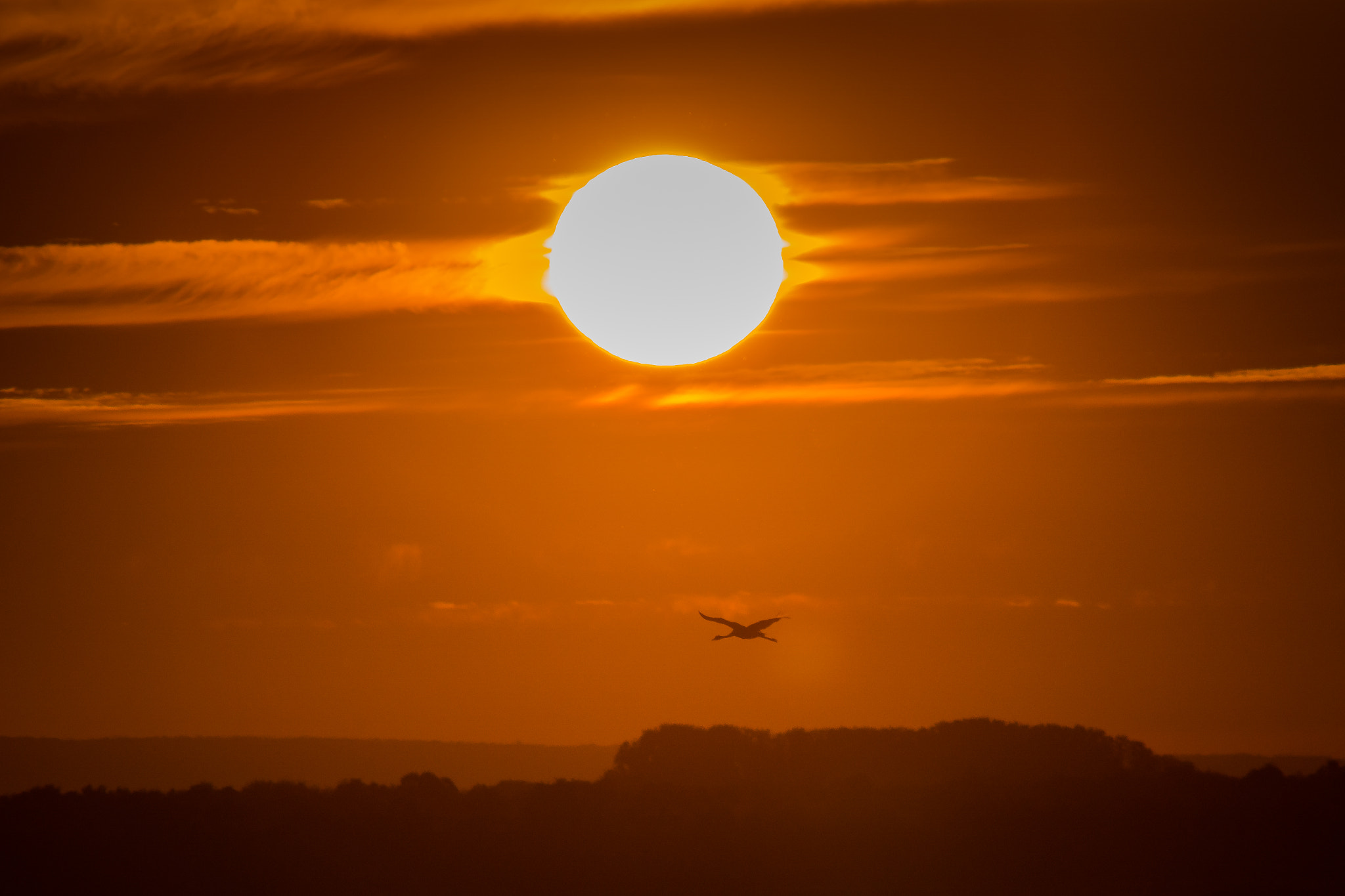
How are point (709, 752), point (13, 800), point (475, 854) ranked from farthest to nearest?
point (709, 752) → point (13, 800) → point (475, 854)

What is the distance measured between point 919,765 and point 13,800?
52.8 m

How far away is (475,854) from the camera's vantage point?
3211 inches

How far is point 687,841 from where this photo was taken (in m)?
82.7

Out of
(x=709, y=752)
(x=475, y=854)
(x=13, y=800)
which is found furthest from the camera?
(x=709, y=752)

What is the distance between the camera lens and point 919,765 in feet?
364

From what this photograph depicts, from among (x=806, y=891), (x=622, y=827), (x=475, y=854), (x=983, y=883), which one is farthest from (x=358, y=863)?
(x=983, y=883)

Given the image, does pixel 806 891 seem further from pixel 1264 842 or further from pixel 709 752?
pixel 709 752

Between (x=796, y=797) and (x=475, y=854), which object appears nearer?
(x=475, y=854)

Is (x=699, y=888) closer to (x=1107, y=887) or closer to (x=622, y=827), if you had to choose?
(x=622, y=827)

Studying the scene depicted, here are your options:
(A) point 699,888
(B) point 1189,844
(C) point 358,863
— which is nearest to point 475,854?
(C) point 358,863

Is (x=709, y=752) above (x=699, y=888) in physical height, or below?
above

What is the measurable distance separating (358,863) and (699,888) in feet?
50.0

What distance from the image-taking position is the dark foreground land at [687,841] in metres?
79.6

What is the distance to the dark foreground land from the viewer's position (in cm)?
7962
